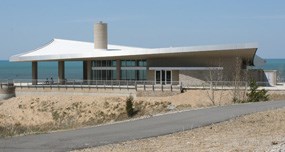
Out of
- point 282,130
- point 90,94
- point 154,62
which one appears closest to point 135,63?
point 154,62

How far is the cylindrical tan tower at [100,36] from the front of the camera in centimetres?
6006

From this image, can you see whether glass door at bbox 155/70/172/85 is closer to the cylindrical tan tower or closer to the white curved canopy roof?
the white curved canopy roof

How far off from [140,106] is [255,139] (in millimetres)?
28248

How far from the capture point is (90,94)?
46500 mm

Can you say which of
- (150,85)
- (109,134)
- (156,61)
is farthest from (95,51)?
(109,134)

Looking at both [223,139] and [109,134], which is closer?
[223,139]

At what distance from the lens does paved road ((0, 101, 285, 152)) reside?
12828mm

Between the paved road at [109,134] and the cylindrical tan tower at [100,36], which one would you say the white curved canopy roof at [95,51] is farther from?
the paved road at [109,134]

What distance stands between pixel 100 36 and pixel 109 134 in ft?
151

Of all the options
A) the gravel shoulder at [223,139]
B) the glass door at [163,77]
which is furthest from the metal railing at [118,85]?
the gravel shoulder at [223,139]

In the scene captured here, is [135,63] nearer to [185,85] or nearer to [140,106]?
[185,85]

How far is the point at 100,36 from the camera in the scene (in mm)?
60156

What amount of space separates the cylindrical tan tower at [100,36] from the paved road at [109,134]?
136 feet

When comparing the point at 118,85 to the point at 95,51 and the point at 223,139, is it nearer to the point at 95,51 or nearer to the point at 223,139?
the point at 95,51
